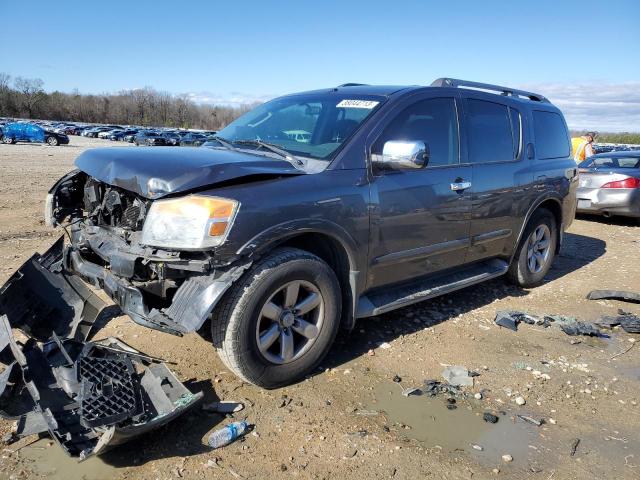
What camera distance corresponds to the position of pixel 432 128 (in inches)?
163

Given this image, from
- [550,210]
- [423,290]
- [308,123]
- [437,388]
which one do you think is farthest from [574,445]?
[550,210]

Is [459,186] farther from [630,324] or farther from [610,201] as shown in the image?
[610,201]

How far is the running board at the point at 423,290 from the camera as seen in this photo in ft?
12.1

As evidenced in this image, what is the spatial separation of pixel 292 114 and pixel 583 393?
3.03 metres

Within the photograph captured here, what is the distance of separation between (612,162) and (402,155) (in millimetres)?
9569

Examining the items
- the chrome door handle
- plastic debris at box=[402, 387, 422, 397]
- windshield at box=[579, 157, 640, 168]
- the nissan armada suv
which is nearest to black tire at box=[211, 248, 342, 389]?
the nissan armada suv

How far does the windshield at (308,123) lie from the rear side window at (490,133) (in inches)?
43.8

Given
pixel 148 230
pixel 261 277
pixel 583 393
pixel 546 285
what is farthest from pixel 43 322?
pixel 546 285

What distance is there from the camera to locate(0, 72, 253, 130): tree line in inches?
3816

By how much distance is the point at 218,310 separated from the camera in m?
3.01

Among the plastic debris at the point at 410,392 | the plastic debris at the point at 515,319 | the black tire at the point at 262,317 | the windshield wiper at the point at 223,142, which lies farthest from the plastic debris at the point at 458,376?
the windshield wiper at the point at 223,142

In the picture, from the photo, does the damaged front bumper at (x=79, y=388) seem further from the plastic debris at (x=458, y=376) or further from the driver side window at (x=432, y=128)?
the driver side window at (x=432, y=128)

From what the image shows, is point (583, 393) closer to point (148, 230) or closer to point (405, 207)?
point (405, 207)

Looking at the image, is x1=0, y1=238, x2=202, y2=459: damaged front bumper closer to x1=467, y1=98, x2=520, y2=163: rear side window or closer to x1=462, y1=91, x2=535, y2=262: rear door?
x1=462, y1=91, x2=535, y2=262: rear door
